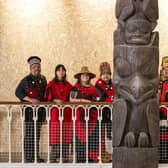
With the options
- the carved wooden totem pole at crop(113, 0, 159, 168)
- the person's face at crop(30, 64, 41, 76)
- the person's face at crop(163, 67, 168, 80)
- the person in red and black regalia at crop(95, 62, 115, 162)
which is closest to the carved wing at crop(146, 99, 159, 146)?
the carved wooden totem pole at crop(113, 0, 159, 168)

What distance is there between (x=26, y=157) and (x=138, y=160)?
9.92 feet

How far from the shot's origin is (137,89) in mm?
5484

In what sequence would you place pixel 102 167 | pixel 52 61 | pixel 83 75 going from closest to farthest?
1. pixel 102 167
2. pixel 83 75
3. pixel 52 61

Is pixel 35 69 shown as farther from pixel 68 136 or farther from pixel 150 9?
pixel 150 9

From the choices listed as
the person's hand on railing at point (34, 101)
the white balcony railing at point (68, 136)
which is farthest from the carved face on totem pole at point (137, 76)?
the person's hand on railing at point (34, 101)

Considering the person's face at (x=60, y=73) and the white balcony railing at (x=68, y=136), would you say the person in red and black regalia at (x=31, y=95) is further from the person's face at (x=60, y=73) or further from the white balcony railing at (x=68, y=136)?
the person's face at (x=60, y=73)

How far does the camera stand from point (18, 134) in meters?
9.20

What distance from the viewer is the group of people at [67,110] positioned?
794 cm

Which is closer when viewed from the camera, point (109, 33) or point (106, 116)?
point (106, 116)

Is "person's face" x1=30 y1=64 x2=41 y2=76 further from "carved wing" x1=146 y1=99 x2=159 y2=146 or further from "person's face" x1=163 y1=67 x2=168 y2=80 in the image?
"carved wing" x1=146 y1=99 x2=159 y2=146

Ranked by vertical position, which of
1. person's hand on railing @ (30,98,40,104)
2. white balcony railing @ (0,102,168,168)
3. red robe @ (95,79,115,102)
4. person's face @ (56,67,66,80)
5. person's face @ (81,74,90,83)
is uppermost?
person's face @ (56,67,66,80)

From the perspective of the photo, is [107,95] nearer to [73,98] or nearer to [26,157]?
[73,98]

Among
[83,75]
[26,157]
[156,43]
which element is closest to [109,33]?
[83,75]

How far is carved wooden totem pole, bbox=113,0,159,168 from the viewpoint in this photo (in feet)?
18.1
